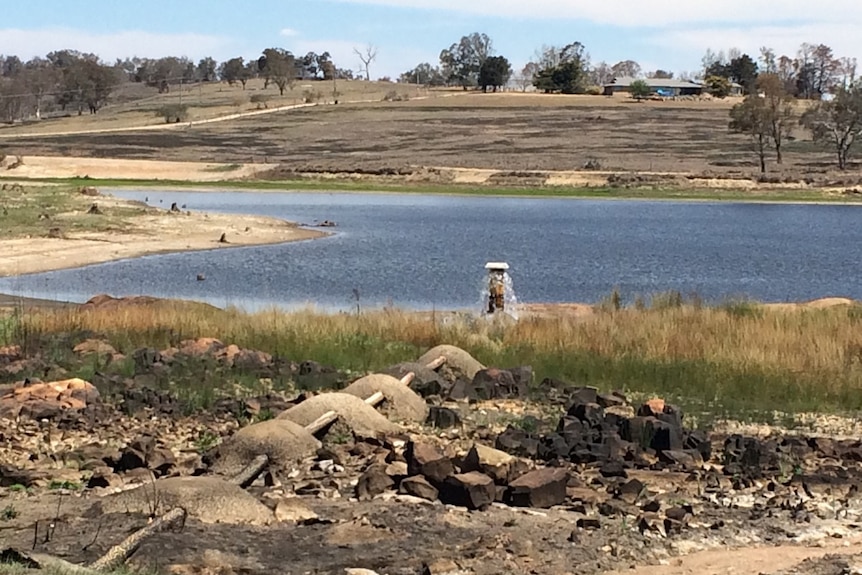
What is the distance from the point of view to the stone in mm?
8281

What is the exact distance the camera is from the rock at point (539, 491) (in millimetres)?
8836

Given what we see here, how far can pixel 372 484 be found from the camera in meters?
9.05

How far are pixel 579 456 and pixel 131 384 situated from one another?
4.88 meters

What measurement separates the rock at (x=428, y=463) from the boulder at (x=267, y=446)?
0.95 meters

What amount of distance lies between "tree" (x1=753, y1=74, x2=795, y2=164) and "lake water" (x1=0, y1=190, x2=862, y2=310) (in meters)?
23.5

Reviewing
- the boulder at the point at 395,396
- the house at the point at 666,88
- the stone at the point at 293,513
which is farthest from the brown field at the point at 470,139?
the stone at the point at 293,513

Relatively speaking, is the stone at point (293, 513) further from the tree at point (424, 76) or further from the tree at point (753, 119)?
the tree at point (424, 76)

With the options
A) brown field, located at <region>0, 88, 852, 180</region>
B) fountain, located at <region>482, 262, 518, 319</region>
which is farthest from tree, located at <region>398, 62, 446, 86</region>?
fountain, located at <region>482, 262, 518, 319</region>

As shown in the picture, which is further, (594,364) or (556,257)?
(556,257)

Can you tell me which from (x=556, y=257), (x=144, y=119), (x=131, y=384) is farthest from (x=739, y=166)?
(x=131, y=384)

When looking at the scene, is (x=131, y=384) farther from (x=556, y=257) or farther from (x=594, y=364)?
(x=556, y=257)

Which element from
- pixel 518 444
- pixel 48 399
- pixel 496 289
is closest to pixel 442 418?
pixel 518 444

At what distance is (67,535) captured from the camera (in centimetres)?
755

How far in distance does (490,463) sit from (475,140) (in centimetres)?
8876
